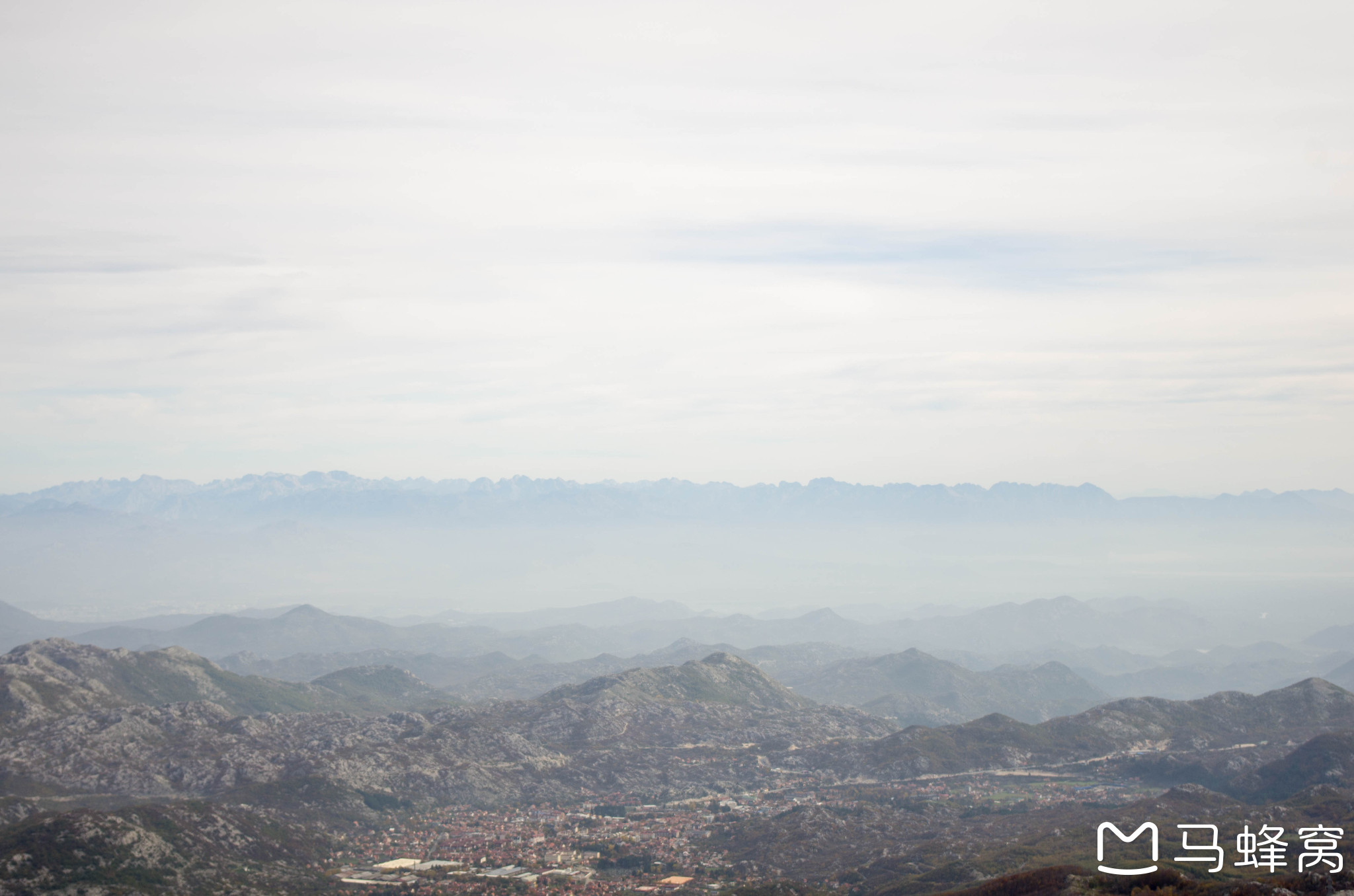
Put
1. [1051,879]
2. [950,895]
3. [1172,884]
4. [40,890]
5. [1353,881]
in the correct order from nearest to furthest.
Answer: [1353,881], [1172,884], [1051,879], [950,895], [40,890]

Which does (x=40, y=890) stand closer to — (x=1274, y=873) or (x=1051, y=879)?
(x=1051, y=879)

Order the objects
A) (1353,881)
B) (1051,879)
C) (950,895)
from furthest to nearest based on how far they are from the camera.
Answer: (950,895) < (1051,879) < (1353,881)

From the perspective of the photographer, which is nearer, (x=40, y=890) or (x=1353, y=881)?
(x=1353, y=881)

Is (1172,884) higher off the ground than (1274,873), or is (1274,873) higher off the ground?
(1172,884)

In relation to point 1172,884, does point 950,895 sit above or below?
below

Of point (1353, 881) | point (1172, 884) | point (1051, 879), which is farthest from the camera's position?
point (1051, 879)

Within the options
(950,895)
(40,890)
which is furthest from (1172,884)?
(40,890)

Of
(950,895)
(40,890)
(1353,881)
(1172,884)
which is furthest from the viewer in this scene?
(40,890)

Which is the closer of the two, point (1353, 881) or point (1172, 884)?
point (1353, 881)

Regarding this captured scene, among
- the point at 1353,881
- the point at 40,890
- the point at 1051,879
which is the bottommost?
the point at 40,890
